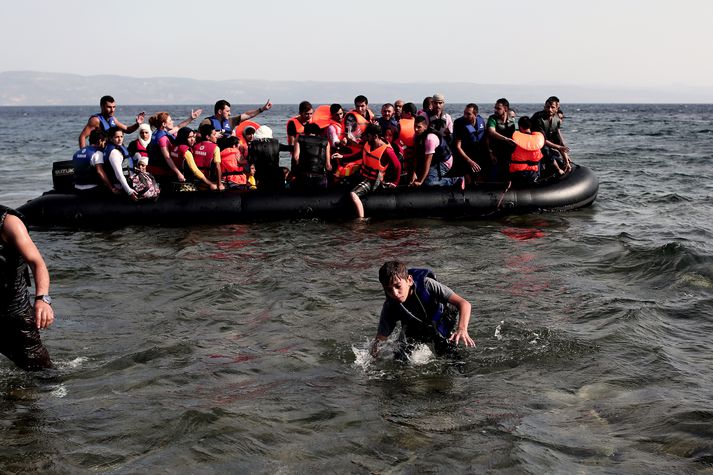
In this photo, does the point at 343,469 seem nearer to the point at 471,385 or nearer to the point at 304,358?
the point at 471,385

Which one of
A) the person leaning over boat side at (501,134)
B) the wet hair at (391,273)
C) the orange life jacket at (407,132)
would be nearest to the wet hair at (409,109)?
the orange life jacket at (407,132)

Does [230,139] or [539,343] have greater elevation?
[230,139]

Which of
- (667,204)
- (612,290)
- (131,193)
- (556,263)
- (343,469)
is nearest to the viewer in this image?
(343,469)

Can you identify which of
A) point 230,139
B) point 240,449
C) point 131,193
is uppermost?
point 230,139

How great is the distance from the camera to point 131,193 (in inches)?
433

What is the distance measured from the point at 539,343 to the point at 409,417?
1.89 m

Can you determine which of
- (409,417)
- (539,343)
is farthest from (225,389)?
(539,343)

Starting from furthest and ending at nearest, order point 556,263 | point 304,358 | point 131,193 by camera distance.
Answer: point 131,193 < point 556,263 < point 304,358

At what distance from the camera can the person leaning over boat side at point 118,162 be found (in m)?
10.2

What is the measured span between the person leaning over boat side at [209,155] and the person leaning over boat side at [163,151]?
0.37m

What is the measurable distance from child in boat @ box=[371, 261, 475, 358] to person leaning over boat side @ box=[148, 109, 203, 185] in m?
6.51

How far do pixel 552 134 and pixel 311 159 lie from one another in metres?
3.89

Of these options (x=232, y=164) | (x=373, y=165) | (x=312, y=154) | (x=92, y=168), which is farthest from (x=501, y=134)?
(x=92, y=168)

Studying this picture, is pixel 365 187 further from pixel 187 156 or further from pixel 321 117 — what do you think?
pixel 187 156
